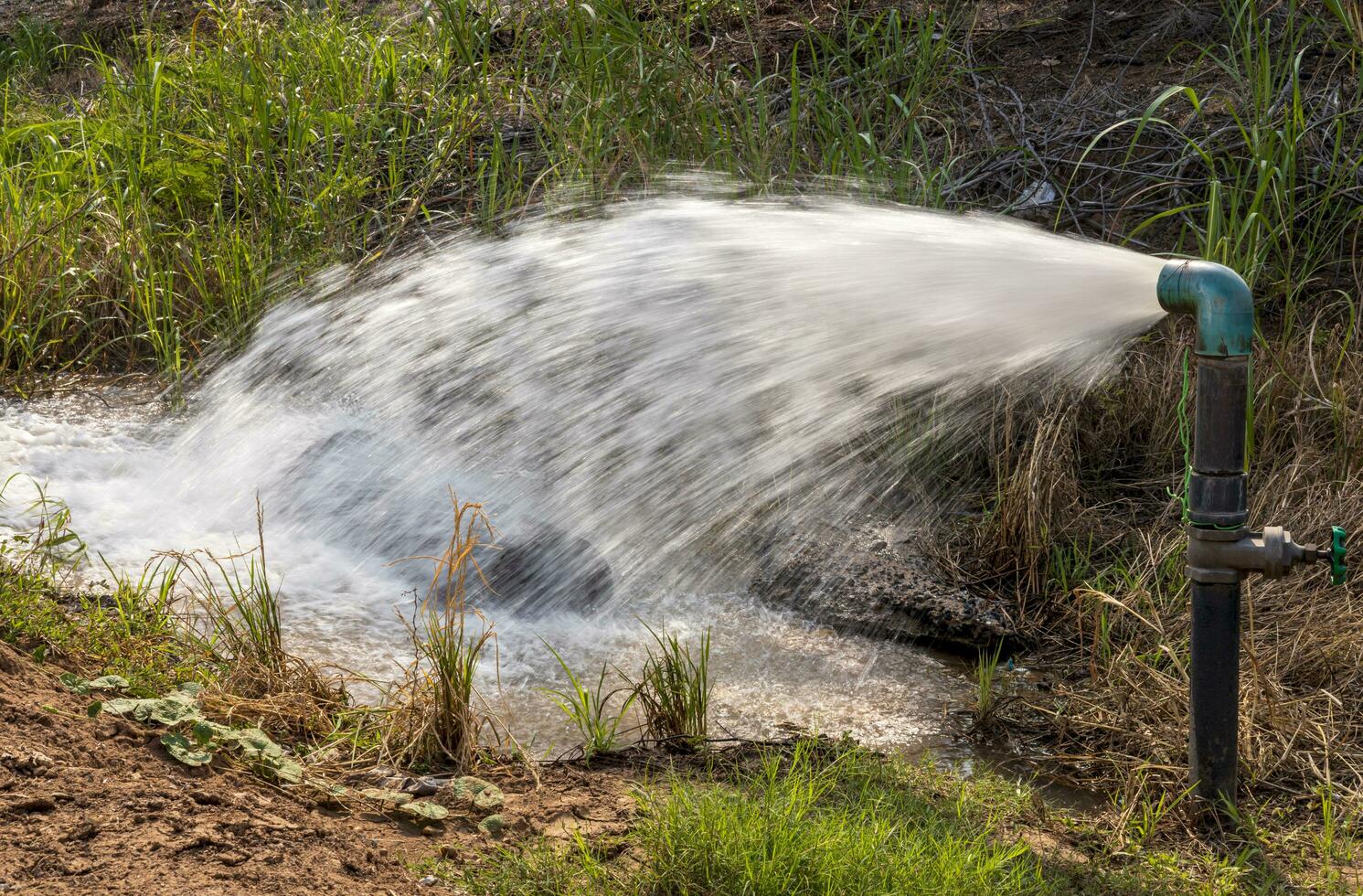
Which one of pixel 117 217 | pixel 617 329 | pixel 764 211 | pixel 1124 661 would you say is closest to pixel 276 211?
Answer: pixel 117 217

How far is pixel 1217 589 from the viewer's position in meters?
2.31

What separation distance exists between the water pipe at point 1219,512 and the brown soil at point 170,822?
1.19m

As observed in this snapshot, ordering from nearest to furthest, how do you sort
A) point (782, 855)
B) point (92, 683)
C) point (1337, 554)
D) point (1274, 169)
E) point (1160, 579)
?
point (782, 855), point (1337, 554), point (92, 683), point (1160, 579), point (1274, 169)

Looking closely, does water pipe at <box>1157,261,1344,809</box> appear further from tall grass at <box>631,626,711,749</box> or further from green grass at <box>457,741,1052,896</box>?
tall grass at <box>631,626,711,749</box>

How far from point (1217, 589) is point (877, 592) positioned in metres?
1.44

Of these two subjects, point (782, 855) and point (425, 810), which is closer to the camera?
point (782, 855)

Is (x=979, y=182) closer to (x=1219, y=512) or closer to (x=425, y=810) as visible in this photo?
(x=1219, y=512)

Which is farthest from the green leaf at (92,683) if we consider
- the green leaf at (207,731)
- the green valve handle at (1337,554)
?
the green valve handle at (1337,554)

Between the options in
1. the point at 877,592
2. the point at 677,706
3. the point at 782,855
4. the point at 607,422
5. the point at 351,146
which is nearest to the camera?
the point at 782,855

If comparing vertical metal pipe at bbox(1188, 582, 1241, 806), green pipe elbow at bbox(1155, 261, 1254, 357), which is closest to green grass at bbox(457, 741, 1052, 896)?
vertical metal pipe at bbox(1188, 582, 1241, 806)

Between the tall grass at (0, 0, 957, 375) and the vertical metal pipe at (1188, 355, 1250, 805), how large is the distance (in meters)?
2.52

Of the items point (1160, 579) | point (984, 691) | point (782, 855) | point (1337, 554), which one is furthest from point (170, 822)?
point (1160, 579)

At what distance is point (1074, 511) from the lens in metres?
3.79

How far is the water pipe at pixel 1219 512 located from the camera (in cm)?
217
